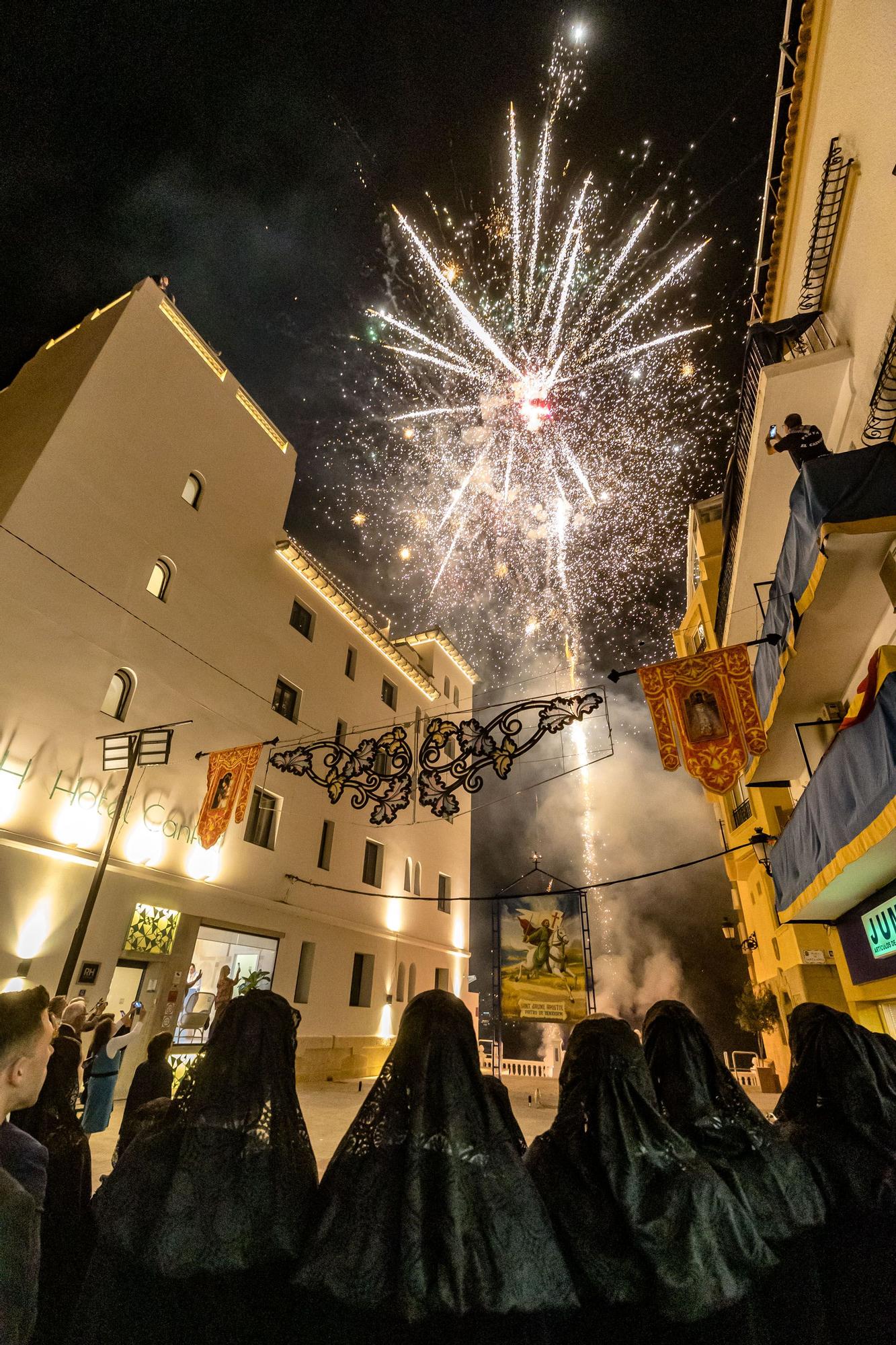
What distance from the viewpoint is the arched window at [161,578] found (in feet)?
44.2

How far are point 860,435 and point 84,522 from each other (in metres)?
13.1

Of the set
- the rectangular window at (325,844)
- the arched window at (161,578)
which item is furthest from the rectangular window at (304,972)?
the arched window at (161,578)

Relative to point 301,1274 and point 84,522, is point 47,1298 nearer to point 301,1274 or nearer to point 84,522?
point 301,1274

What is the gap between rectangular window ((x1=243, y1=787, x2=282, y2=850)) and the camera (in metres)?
14.8

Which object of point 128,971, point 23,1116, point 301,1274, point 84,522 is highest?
point 84,522

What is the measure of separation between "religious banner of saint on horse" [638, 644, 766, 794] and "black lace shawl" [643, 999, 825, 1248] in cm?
473

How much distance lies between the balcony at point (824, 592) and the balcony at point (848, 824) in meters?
1.17

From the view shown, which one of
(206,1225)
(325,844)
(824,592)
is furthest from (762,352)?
(325,844)

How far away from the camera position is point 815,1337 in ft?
8.32

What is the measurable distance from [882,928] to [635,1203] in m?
7.16

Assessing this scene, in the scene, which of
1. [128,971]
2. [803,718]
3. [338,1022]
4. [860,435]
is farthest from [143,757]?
[860,435]

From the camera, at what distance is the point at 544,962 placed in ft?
58.0

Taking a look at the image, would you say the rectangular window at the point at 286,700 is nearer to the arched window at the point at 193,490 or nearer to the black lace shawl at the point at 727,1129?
the arched window at the point at 193,490

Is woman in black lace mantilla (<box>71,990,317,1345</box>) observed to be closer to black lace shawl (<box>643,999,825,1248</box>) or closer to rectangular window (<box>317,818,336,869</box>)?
black lace shawl (<box>643,999,825,1248</box>)
